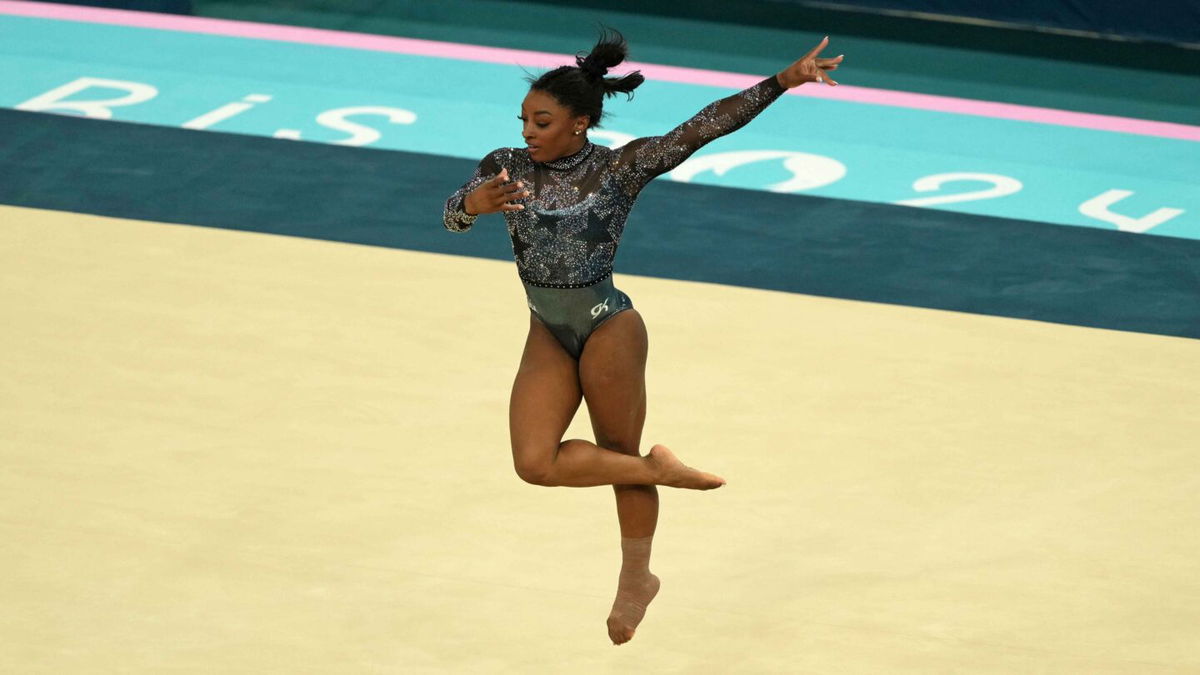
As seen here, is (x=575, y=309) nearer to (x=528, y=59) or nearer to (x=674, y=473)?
(x=674, y=473)

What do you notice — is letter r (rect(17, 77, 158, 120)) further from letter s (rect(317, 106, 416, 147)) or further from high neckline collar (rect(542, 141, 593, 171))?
high neckline collar (rect(542, 141, 593, 171))

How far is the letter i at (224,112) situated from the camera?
11094 millimetres

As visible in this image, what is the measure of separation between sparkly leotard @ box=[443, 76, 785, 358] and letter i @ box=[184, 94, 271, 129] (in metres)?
6.34

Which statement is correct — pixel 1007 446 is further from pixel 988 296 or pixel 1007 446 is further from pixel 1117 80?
pixel 1117 80

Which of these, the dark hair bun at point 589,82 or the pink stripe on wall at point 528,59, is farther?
the pink stripe on wall at point 528,59

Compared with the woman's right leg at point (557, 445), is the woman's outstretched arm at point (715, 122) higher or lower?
higher

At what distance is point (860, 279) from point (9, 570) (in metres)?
4.52

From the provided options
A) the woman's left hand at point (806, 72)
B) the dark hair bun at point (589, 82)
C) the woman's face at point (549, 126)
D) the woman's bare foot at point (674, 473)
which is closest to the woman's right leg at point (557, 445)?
the woman's bare foot at point (674, 473)

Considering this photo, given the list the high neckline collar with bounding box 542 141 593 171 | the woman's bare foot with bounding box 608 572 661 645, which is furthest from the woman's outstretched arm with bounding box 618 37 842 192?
the woman's bare foot with bounding box 608 572 661 645

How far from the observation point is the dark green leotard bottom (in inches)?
201

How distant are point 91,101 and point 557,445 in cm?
729

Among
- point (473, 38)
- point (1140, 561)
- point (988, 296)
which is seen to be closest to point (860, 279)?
point (988, 296)

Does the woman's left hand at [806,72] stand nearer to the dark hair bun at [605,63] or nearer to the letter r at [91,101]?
the dark hair bun at [605,63]

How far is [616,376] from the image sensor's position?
511 centimetres
